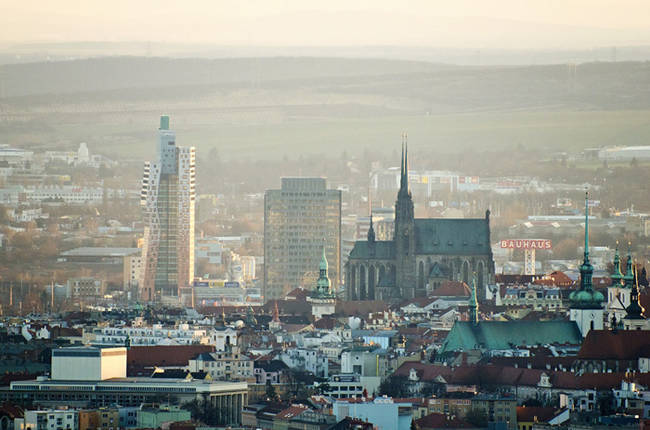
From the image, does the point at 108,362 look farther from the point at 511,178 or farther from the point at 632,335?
the point at 511,178

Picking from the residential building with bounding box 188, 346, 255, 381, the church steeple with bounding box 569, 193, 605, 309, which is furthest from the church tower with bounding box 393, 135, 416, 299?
the residential building with bounding box 188, 346, 255, 381

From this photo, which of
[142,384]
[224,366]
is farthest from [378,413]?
[224,366]

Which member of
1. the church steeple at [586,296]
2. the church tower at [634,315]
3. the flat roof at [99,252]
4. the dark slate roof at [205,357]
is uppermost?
the flat roof at [99,252]

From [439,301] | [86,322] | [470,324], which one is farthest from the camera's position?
[439,301]

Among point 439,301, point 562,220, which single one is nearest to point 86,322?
point 439,301

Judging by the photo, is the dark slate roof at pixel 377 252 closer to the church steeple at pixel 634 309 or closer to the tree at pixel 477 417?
the church steeple at pixel 634 309

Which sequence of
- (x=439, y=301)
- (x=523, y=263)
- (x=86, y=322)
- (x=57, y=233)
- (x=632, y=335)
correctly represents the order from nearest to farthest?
(x=632, y=335)
(x=86, y=322)
(x=439, y=301)
(x=523, y=263)
(x=57, y=233)

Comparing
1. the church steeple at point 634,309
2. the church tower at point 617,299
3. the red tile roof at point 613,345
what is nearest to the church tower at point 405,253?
the church tower at point 617,299

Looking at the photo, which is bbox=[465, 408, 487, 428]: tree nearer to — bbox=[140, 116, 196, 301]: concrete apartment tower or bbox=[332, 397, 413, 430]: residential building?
bbox=[332, 397, 413, 430]: residential building
